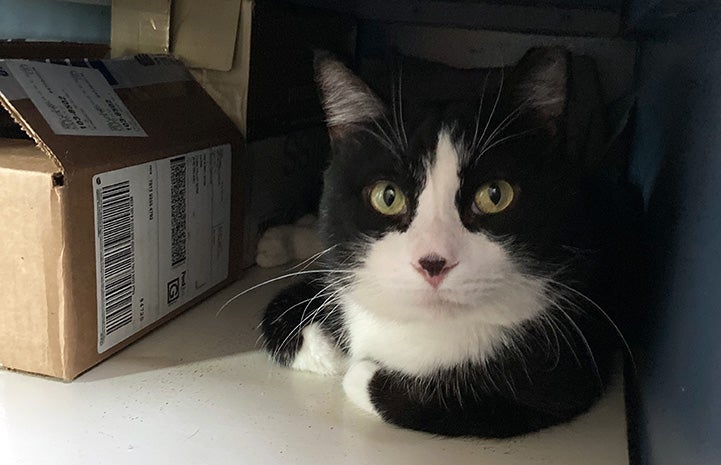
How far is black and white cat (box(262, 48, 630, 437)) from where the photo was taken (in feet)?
2.28

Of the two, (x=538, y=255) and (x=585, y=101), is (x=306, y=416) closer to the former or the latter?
(x=538, y=255)

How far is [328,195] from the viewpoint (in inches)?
32.3

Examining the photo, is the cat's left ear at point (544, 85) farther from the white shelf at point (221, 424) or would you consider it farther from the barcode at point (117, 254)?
the barcode at point (117, 254)

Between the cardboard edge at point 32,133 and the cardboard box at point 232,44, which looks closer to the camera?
the cardboard edge at point 32,133

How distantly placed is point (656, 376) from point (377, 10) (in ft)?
3.36

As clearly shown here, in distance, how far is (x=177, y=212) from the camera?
3.14 feet

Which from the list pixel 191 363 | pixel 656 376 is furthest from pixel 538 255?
pixel 191 363

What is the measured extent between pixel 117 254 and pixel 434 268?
40cm

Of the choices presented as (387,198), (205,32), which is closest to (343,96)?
(387,198)

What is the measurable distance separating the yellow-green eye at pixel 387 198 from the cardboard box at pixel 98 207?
30 cm

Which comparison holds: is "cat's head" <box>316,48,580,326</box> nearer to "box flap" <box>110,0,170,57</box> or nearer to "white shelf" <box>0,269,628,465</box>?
"white shelf" <box>0,269,628,465</box>

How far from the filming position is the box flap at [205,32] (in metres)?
1.04

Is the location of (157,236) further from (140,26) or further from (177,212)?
(140,26)

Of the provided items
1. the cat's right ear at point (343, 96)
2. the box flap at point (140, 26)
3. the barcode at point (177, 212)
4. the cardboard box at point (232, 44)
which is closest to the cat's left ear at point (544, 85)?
the cat's right ear at point (343, 96)
